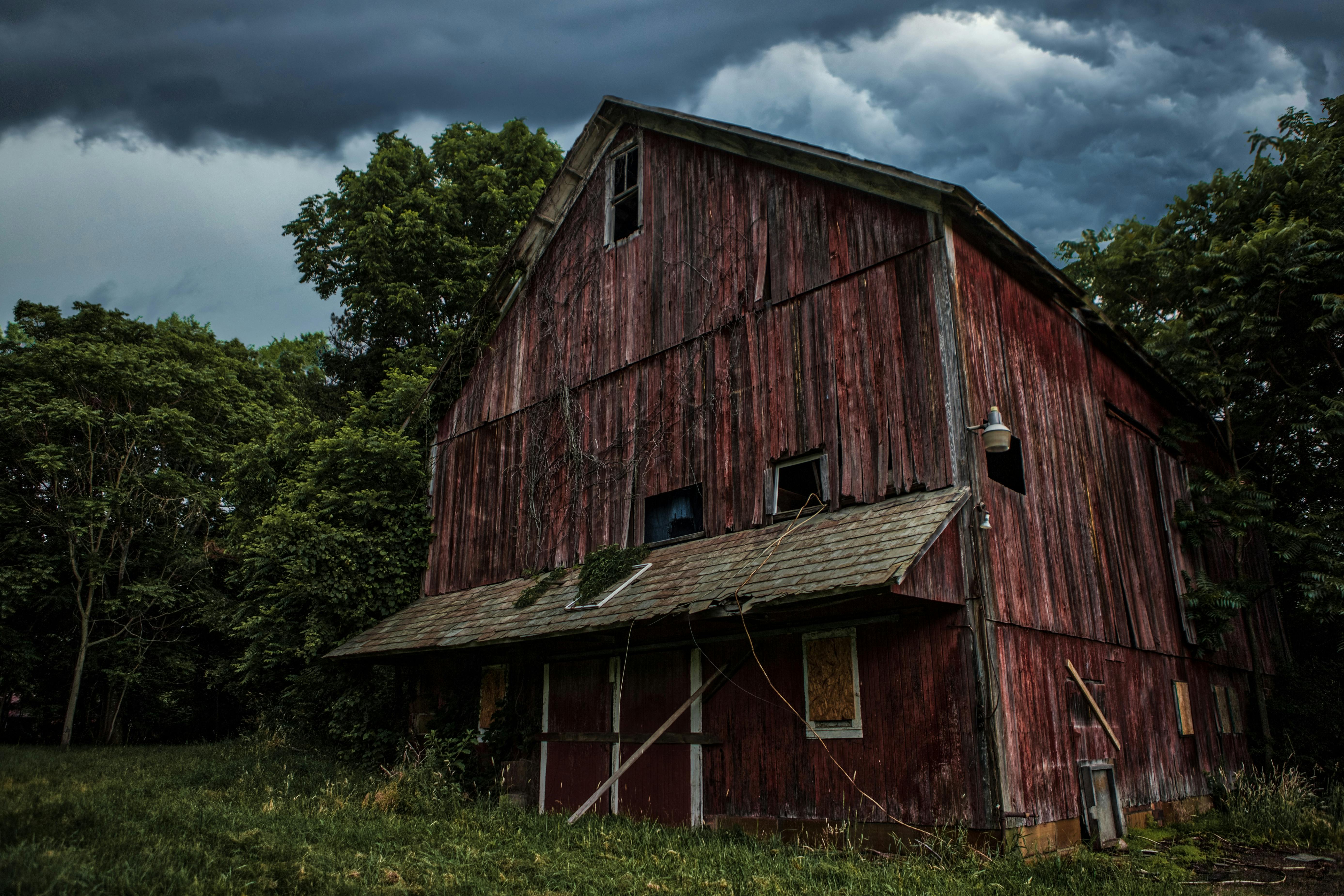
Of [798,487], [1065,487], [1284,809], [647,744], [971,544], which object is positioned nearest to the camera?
[971,544]

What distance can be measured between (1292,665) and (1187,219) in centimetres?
1118

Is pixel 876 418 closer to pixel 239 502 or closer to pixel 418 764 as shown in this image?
pixel 418 764

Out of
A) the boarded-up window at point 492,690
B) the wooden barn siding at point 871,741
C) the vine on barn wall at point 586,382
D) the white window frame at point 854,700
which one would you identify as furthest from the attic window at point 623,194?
the white window frame at point 854,700

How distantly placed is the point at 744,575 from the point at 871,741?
2233 millimetres

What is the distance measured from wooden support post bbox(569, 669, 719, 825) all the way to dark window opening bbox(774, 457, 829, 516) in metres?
2.39

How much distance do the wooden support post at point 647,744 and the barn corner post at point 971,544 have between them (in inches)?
121

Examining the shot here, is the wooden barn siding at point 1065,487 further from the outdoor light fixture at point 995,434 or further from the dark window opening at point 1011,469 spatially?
the outdoor light fixture at point 995,434

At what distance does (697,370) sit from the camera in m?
13.4

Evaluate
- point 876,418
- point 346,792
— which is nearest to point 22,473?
point 346,792

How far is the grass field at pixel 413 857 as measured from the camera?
647 centimetres

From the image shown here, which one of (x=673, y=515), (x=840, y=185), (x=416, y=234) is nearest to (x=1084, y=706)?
(x=673, y=515)

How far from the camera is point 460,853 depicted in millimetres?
8172

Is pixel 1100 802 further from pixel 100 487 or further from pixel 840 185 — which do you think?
pixel 100 487

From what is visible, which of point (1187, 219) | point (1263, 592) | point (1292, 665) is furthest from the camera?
point (1187, 219)
